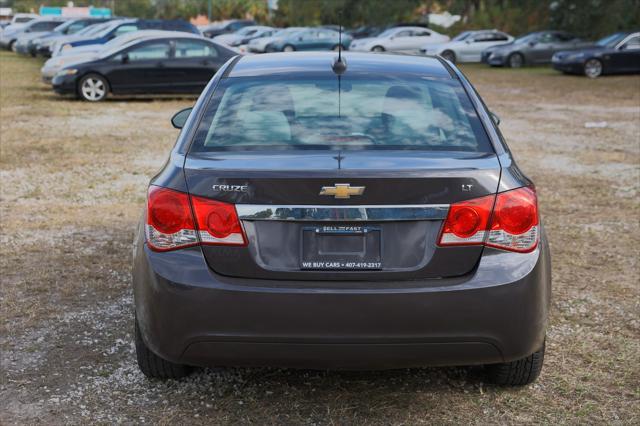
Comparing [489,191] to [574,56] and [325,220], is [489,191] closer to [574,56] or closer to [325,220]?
[325,220]

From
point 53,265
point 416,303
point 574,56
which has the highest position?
point 416,303

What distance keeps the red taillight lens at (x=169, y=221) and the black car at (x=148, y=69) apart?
49.9 feet

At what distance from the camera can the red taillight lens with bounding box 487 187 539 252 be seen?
3.57m

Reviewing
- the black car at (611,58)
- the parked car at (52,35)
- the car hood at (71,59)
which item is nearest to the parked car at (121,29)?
the car hood at (71,59)

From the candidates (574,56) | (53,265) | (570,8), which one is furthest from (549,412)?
(570,8)

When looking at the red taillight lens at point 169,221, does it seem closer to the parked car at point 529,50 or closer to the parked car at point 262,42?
the parked car at point 529,50

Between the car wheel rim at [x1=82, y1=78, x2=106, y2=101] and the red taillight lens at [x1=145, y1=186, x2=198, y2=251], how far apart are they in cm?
1551

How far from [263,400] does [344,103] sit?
4.85ft

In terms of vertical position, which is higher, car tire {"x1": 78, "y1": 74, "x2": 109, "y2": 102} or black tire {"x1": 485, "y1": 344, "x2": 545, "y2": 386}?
black tire {"x1": 485, "y1": 344, "x2": 545, "y2": 386}

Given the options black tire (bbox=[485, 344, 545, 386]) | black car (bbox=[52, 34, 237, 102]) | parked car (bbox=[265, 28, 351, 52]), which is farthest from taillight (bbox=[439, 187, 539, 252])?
parked car (bbox=[265, 28, 351, 52])

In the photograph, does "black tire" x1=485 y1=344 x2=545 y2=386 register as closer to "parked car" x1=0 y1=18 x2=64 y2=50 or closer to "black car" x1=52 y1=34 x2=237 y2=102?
"black car" x1=52 y1=34 x2=237 y2=102

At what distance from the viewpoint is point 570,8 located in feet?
120

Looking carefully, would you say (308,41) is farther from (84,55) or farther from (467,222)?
(467,222)

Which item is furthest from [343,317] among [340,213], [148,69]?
[148,69]
